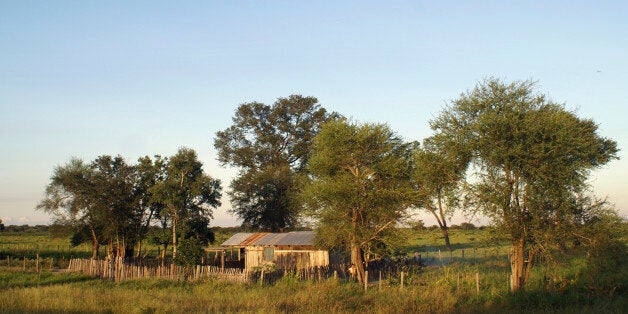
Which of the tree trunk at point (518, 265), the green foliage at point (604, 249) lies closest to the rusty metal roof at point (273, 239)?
the tree trunk at point (518, 265)

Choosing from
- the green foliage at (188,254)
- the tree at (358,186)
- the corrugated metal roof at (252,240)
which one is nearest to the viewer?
the tree at (358,186)

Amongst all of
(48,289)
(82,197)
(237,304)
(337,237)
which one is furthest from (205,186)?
(237,304)

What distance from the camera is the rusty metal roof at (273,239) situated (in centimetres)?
3818

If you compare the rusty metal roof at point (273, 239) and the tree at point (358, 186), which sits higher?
the tree at point (358, 186)

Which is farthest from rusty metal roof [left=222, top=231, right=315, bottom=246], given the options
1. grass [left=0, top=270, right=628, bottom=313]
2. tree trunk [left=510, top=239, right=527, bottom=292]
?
tree trunk [left=510, top=239, right=527, bottom=292]

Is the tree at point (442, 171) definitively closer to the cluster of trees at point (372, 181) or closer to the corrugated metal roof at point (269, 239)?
the cluster of trees at point (372, 181)

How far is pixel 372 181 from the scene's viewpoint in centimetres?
2970

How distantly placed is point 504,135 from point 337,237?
1142 cm

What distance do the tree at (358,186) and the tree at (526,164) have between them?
274 inches

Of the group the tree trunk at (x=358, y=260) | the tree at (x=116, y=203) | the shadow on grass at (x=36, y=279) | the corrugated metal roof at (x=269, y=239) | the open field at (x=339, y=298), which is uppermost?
the tree at (x=116, y=203)

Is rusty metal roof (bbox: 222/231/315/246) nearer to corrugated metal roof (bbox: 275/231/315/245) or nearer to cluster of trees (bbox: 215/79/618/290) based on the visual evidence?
corrugated metal roof (bbox: 275/231/315/245)

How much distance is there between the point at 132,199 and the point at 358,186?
26.3 m

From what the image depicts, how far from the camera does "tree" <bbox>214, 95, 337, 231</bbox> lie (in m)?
49.7

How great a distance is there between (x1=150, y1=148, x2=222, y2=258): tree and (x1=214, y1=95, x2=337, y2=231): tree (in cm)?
514
